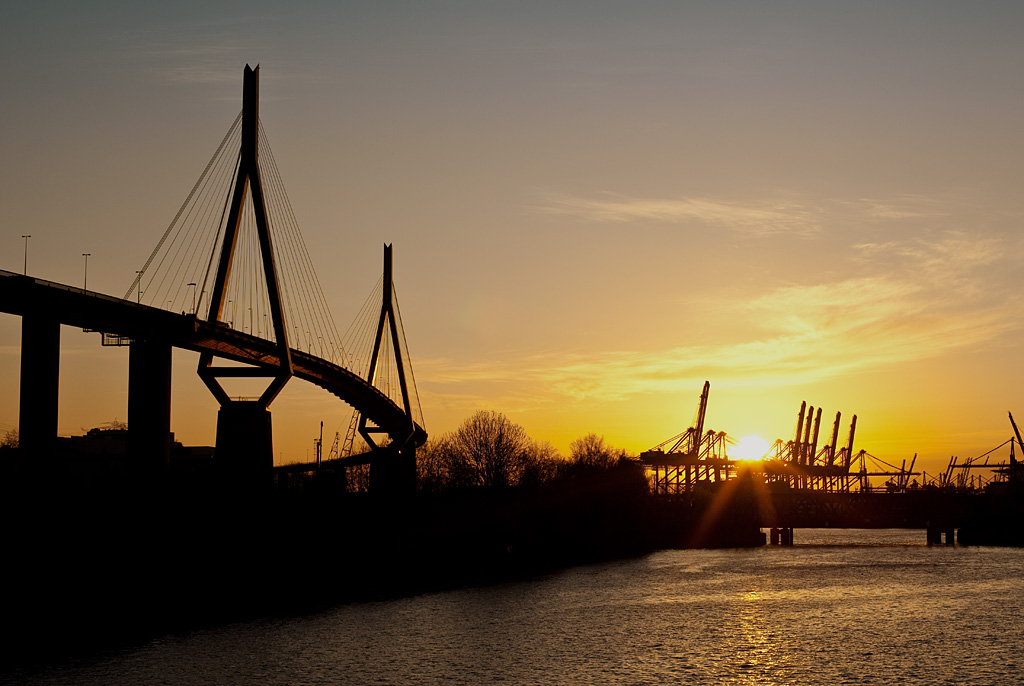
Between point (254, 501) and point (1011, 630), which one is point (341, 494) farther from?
point (1011, 630)

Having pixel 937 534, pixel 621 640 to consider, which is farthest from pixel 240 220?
pixel 937 534

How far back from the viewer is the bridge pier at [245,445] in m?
52.9

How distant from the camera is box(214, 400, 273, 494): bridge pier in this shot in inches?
2084

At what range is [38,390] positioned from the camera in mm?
40094

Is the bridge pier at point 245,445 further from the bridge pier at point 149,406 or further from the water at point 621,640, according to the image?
the water at point 621,640

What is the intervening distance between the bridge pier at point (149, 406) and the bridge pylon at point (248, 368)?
3287mm

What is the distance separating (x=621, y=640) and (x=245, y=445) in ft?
80.7

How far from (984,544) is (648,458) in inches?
1959

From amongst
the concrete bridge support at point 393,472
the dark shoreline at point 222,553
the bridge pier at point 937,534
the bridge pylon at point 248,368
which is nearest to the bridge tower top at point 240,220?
the bridge pylon at point 248,368

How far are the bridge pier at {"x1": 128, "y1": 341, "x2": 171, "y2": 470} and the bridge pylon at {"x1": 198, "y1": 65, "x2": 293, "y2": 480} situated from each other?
3287 mm

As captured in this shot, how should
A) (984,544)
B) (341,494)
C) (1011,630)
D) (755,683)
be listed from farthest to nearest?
(984,544) < (341,494) < (1011,630) < (755,683)

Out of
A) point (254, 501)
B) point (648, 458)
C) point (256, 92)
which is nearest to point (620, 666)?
point (254, 501)

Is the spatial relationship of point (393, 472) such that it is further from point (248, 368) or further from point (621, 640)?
point (621, 640)

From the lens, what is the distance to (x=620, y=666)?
104 ft
